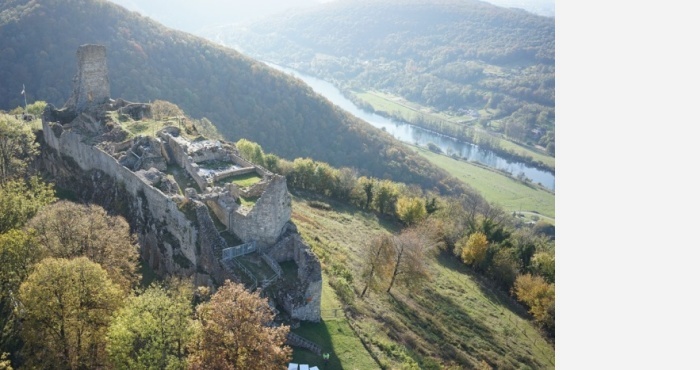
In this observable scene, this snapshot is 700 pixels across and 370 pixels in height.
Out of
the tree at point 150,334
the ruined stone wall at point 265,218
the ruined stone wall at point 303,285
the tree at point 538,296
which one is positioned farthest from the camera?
the tree at point 538,296

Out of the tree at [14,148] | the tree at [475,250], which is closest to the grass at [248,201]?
the tree at [14,148]

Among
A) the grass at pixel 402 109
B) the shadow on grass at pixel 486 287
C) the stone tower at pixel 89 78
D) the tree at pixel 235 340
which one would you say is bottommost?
the grass at pixel 402 109

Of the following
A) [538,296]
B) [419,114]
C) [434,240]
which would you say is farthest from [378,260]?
[419,114]

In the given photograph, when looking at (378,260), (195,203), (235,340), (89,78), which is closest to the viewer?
(235,340)

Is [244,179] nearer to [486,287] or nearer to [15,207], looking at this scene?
[15,207]

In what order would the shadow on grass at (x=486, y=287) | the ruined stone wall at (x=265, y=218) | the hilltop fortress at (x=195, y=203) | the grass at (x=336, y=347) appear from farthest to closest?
1. the shadow on grass at (x=486, y=287)
2. the ruined stone wall at (x=265, y=218)
3. the hilltop fortress at (x=195, y=203)
4. the grass at (x=336, y=347)

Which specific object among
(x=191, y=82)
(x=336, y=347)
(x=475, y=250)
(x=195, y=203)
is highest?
(x=195, y=203)

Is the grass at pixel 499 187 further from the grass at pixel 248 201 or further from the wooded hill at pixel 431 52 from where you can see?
the grass at pixel 248 201
